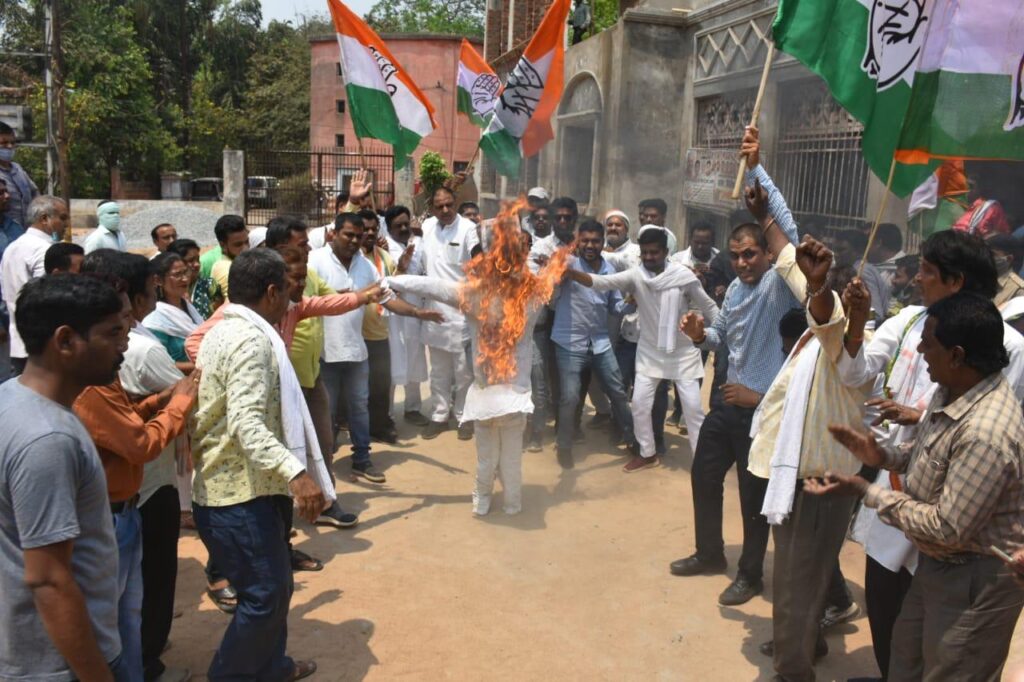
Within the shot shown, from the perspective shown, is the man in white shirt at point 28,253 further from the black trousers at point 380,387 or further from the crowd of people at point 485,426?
the black trousers at point 380,387

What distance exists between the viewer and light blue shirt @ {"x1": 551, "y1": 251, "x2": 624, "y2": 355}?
721 centimetres

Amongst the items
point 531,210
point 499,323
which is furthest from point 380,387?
point 531,210

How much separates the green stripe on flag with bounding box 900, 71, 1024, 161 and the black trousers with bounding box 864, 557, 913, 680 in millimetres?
2029

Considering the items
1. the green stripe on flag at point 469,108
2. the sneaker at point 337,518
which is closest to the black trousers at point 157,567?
the sneaker at point 337,518

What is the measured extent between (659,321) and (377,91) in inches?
162

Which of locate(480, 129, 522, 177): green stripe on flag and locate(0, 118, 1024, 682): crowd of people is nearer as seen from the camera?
locate(0, 118, 1024, 682): crowd of people

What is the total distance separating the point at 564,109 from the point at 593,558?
42.1 ft

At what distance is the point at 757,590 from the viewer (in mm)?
4723

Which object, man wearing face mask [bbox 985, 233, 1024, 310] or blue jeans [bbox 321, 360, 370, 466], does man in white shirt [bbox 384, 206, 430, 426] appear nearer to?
blue jeans [bbox 321, 360, 370, 466]

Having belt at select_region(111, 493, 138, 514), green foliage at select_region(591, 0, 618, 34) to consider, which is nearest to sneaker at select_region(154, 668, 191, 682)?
belt at select_region(111, 493, 138, 514)

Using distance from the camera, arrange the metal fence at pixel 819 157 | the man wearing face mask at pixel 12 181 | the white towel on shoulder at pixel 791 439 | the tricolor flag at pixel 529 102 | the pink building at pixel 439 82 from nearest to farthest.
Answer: the white towel on shoulder at pixel 791 439, the man wearing face mask at pixel 12 181, the tricolor flag at pixel 529 102, the metal fence at pixel 819 157, the pink building at pixel 439 82

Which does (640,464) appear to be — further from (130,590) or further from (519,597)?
(130,590)

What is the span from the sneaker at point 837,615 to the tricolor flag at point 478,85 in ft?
28.2

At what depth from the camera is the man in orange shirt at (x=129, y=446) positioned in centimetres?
282
